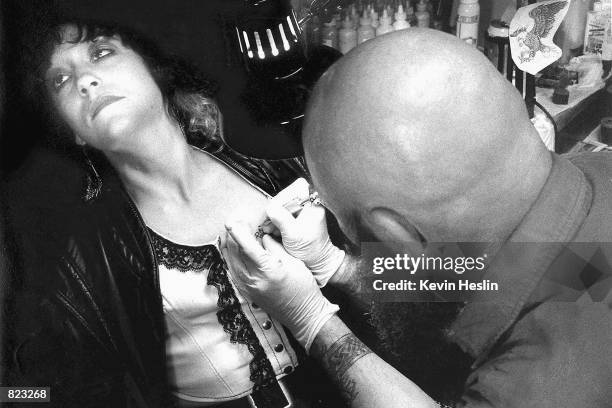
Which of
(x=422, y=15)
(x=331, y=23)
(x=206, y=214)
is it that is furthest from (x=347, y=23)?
(x=206, y=214)

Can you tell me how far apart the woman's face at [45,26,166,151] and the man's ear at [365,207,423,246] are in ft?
1.35

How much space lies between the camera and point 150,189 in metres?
1.06

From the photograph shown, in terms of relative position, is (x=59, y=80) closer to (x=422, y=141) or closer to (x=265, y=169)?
(x=265, y=169)

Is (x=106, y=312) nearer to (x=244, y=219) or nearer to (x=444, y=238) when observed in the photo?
(x=244, y=219)

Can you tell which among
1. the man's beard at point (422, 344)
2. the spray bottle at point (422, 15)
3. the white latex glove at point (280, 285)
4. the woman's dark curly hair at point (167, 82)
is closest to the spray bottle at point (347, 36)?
the spray bottle at point (422, 15)

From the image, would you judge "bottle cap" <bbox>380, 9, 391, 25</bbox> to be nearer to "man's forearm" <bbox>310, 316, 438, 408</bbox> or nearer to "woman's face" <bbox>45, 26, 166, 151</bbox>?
"woman's face" <bbox>45, 26, 166, 151</bbox>

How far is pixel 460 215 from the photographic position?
0.99 m

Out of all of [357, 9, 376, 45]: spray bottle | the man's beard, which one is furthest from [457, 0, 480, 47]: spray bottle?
the man's beard

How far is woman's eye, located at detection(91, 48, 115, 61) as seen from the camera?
100cm

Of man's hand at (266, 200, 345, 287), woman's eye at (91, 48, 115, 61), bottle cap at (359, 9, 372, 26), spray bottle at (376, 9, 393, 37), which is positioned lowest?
man's hand at (266, 200, 345, 287)

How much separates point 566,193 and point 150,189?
710 millimetres

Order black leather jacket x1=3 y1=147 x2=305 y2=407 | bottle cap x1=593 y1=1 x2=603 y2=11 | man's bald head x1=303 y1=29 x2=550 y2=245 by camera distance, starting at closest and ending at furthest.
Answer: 1. man's bald head x1=303 y1=29 x2=550 y2=245
2. black leather jacket x1=3 y1=147 x2=305 y2=407
3. bottle cap x1=593 y1=1 x2=603 y2=11

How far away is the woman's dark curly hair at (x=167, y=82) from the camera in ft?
3.24

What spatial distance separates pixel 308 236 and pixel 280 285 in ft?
0.34
